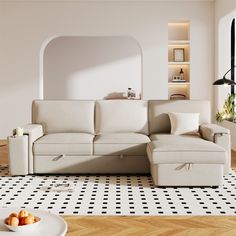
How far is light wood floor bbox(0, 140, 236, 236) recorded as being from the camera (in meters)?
3.18

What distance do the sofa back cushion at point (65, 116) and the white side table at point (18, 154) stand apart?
749mm

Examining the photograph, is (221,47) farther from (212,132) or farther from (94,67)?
(212,132)

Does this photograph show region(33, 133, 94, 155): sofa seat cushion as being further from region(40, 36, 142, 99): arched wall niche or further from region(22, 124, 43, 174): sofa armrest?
region(40, 36, 142, 99): arched wall niche

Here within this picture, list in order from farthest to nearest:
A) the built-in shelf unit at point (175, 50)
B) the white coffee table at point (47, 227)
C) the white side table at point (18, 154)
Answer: the built-in shelf unit at point (175, 50), the white side table at point (18, 154), the white coffee table at point (47, 227)

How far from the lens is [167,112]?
564 cm

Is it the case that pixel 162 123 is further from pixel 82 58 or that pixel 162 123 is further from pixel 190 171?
pixel 82 58

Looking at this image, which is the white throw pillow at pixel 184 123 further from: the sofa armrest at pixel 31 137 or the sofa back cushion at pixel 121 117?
the sofa armrest at pixel 31 137

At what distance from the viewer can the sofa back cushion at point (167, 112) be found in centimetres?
564

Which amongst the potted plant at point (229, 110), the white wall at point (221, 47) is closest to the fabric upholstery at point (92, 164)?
the potted plant at point (229, 110)

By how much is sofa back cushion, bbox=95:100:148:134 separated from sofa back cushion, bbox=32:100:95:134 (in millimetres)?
121

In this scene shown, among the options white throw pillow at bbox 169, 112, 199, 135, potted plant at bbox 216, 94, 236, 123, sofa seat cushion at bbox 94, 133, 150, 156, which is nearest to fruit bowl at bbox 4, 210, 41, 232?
sofa seat cushion at bbox 94, 133, 150, 156

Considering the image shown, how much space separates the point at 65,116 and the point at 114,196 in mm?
1779

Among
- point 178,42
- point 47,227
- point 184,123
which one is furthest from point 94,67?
point 47,227

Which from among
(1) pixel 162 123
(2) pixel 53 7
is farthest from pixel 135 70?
(1) pixel 162 123
